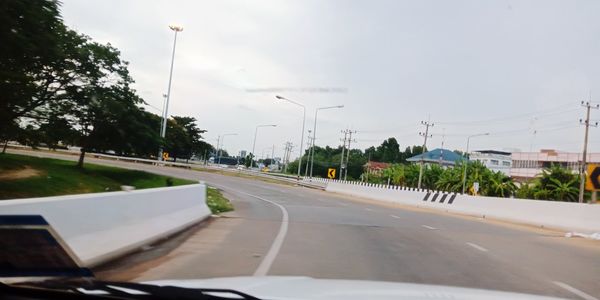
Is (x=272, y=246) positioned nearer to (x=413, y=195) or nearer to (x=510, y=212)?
(x=510, y=212)

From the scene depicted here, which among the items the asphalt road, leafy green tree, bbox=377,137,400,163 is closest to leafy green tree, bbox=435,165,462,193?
the asphalt road

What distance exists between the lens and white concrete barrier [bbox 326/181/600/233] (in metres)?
22.4

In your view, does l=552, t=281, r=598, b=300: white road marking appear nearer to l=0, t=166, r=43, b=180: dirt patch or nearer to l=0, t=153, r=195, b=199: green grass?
l=0, t=153, r=195, b=199: green grass

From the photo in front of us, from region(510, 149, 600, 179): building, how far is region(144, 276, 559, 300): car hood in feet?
325

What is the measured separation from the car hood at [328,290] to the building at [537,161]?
99.1 metres

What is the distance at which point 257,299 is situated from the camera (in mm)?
3475

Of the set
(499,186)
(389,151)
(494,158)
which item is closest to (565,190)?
(499,186)

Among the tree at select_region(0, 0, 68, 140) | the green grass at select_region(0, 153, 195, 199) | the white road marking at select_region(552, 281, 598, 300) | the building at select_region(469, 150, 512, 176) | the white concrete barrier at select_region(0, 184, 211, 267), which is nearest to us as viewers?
the white concrete barrier at select_region(0, 184, 211, 267)

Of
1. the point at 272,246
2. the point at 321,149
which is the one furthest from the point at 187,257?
the point at 321,149

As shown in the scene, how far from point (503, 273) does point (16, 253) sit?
7.24 meters

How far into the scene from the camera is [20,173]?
32156 mm

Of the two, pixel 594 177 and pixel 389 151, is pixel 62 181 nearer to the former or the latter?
pixel 594 177

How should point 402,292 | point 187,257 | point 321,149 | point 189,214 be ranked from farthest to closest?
point 321,149, point 189,214, point 187,257, point 402,292

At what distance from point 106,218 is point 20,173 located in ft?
86.3
